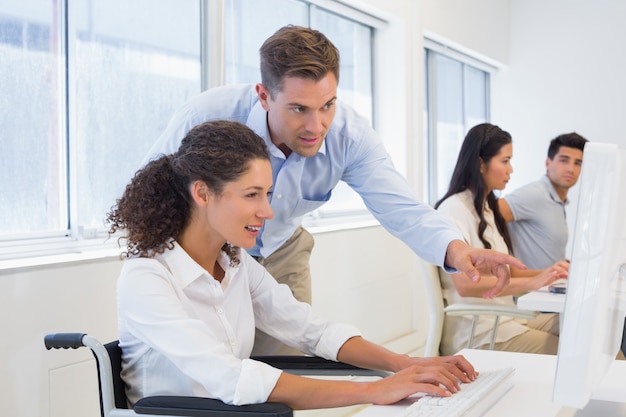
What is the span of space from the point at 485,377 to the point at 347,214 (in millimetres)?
2631

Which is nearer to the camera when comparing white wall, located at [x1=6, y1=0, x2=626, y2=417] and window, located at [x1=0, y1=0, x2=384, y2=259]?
white wall, located at [x1=6, y1=0, x2=626, y2=417]

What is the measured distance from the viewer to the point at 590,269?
2.59 ft

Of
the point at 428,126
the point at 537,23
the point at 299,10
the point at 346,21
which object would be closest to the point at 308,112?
the point at 299,10

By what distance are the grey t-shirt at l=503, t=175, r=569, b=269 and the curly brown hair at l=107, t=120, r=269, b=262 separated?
236 cm

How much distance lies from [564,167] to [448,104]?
1.60 metres

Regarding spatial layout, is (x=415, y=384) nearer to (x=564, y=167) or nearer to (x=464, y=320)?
(x=464, y=320)

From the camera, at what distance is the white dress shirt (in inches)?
49.2

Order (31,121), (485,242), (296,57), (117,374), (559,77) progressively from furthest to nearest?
1. (559,77)
2. (485,242)
3. (31,121)
4. (296,57)
5. (117,374)

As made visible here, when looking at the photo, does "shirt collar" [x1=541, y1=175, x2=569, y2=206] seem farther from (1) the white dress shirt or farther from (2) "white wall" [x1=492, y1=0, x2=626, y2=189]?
(1) the white dress shirt

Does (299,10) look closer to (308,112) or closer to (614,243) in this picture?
(308,112)

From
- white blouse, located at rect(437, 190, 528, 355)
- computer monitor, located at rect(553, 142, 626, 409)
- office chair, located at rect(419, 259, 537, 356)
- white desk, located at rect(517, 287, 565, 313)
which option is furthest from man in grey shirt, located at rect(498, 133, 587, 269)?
computer monitor, located at rect(553, 142, 626, 409)

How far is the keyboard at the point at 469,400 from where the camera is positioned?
3.50 ft

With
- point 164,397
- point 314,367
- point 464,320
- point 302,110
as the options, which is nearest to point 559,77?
point 464,320

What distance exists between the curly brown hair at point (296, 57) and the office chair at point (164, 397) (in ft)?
2.11
